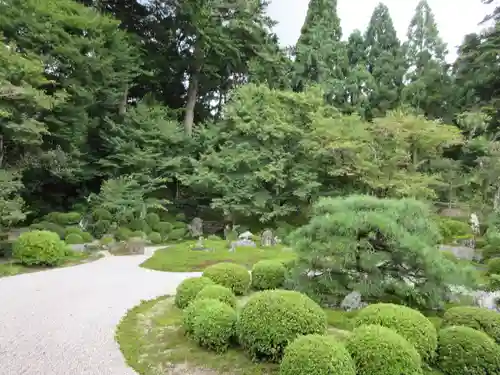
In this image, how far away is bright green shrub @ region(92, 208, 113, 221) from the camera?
48.5ft

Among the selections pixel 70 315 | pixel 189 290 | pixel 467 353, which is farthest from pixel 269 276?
pixel 467 353

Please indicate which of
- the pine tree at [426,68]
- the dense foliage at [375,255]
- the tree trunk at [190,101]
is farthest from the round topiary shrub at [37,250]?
the pine tree at [426,68]

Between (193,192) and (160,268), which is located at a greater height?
(193,192)

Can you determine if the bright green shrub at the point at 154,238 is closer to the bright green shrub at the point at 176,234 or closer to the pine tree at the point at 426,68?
the bright green shrub at the point at 176,234

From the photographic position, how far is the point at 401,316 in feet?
14.5

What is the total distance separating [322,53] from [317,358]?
21.3 meters

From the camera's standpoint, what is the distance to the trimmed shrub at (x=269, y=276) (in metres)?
7.32

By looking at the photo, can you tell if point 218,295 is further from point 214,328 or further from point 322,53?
point 322,53

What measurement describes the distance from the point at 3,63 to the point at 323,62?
55.1ft

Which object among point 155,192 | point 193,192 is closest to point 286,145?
point 193,192

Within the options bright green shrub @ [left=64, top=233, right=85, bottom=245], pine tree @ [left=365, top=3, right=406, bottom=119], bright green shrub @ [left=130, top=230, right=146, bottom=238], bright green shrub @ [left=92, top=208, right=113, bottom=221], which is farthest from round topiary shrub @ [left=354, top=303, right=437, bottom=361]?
pine tree @ [left=365, top=3, right=406, bottom=119]

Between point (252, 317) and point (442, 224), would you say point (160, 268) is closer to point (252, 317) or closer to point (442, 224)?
point (252, 317)

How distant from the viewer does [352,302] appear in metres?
6.11

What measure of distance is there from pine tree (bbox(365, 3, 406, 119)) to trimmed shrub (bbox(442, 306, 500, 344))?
19405 mm
